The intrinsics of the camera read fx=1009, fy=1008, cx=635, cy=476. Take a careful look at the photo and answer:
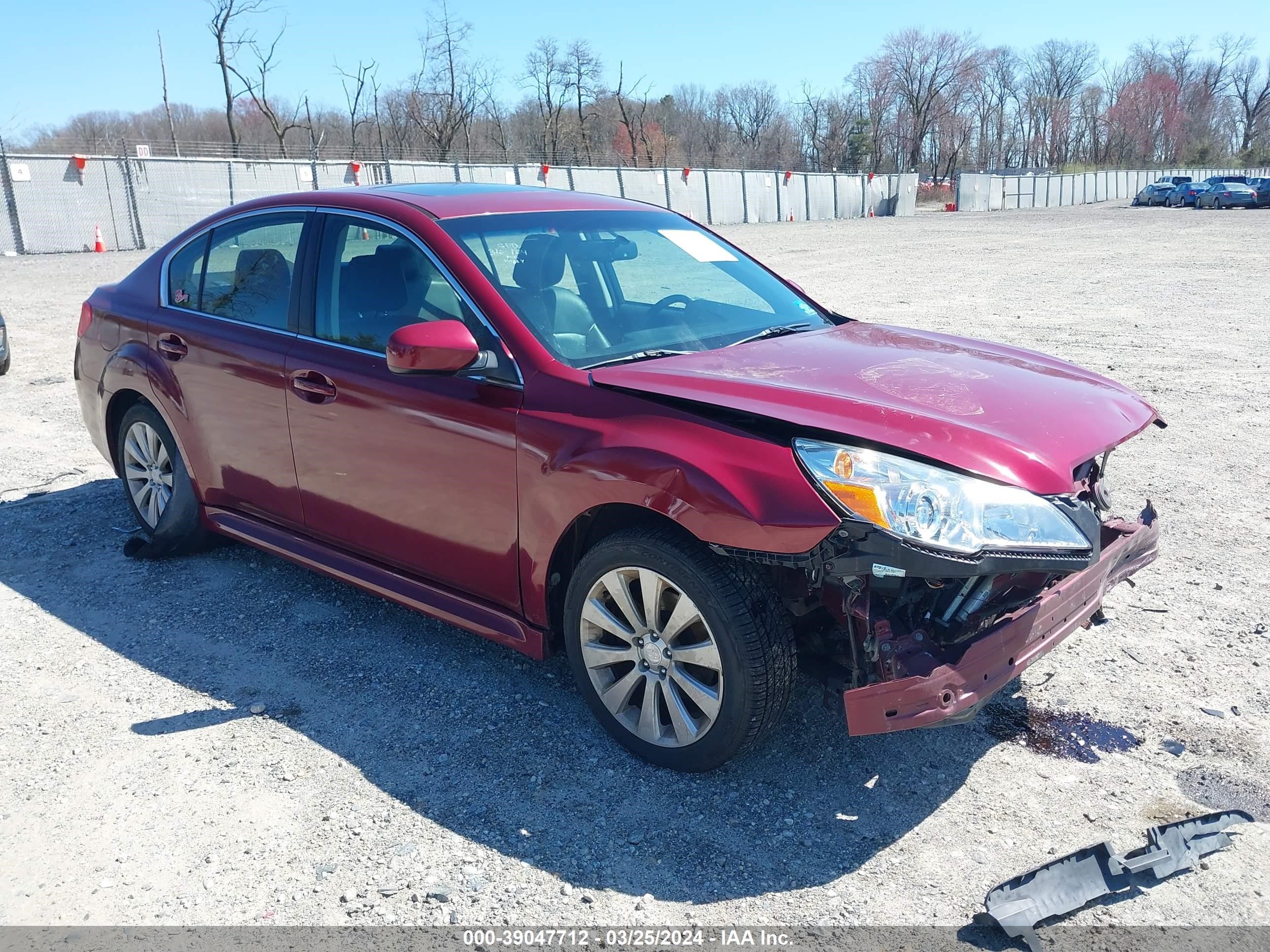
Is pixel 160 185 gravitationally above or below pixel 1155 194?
above

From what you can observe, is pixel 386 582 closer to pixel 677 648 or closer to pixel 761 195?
pixel 677 648

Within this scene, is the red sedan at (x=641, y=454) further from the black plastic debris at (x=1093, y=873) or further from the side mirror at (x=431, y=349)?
the black plastic debris at (x=1093, y=873)

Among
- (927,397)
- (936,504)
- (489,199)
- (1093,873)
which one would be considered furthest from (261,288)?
(1093,873)

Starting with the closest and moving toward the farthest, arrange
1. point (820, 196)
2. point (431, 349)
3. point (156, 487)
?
point (431, 349)
point (156, 487)
point (820, 196)

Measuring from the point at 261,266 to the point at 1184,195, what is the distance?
60.0 m

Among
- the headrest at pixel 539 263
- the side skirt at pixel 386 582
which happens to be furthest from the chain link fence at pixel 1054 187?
the side skirt at pixel 386 582

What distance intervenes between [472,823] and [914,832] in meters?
1.31

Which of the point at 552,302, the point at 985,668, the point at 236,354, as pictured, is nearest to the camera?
the point at 985,668

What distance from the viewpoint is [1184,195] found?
177 feet

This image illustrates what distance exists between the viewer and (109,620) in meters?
4.46

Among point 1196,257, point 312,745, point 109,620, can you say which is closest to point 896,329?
point 312,745

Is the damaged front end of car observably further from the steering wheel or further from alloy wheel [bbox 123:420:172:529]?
alloy wheel [bbox 123:420:172:529]

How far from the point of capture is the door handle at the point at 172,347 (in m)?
4.67

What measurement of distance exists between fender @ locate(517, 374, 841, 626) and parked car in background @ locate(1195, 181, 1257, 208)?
184 feet
